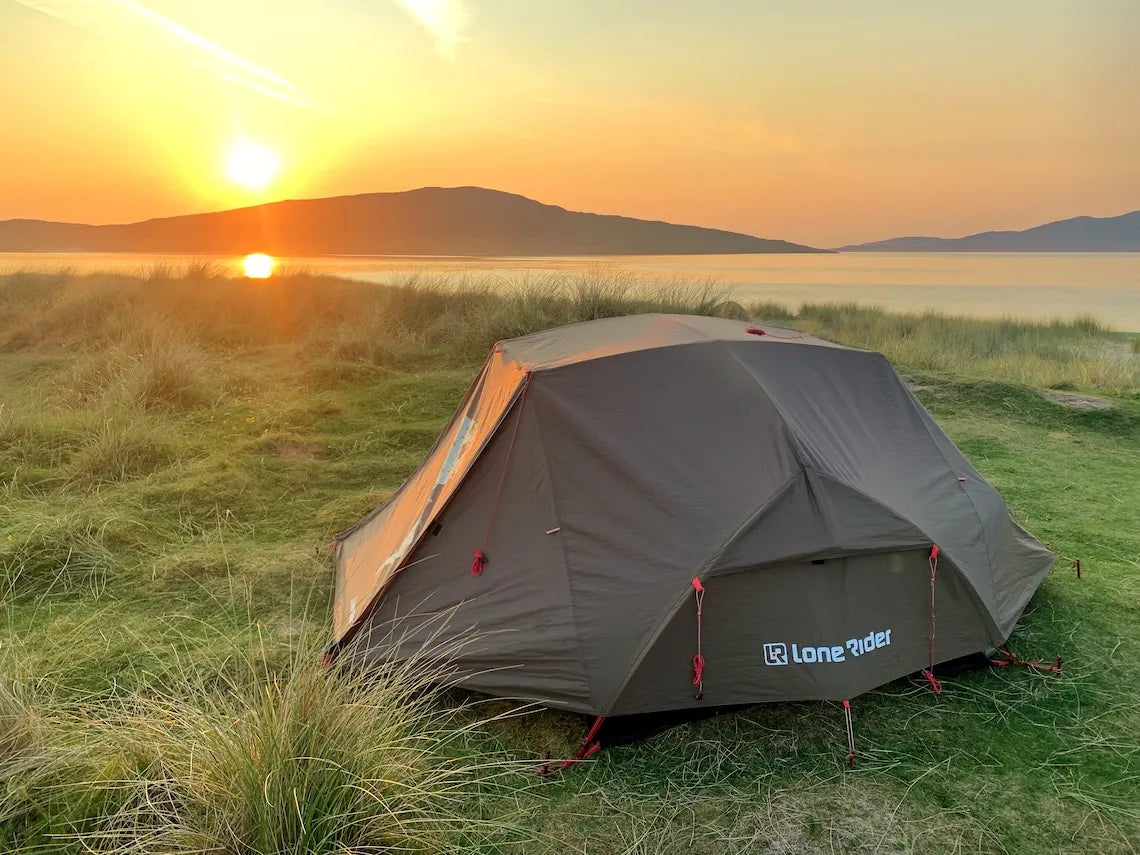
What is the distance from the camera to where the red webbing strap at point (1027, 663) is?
160 inches

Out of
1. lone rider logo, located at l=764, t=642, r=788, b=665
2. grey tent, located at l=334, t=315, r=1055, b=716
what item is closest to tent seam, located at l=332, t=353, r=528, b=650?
grey tent, located at l=334, t=315, r=1055, b=716

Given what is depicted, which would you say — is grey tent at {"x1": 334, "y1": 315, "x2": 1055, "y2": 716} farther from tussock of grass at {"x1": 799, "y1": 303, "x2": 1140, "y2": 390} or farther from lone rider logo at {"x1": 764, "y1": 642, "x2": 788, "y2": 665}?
tussock of grass at {"x1": 799, "y1": 303, "x2": 1140, "y2": 390}

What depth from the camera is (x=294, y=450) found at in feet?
26.8

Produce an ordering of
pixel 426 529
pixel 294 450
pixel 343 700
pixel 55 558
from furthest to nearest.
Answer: pixel 294 450, pixel 55 558, pixel 426 529, pixel 343 700

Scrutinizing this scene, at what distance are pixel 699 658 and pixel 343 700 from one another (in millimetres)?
1557

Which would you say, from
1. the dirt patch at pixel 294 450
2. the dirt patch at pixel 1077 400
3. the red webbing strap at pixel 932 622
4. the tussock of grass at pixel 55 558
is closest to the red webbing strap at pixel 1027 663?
the red webbing strap at pixel 932 622

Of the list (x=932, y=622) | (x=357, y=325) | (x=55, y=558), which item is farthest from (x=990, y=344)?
(x=55, y=558)

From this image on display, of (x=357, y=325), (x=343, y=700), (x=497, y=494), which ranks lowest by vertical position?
(x=343, y=700)

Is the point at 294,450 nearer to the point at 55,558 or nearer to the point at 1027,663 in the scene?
the point at 55,558

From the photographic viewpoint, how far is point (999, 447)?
8.71 m

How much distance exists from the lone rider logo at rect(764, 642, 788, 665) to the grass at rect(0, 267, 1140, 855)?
1.30 ft

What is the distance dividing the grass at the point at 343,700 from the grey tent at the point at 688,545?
0.32 metres

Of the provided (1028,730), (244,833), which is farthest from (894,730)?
(244,833)

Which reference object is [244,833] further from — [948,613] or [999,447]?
[999,447]
